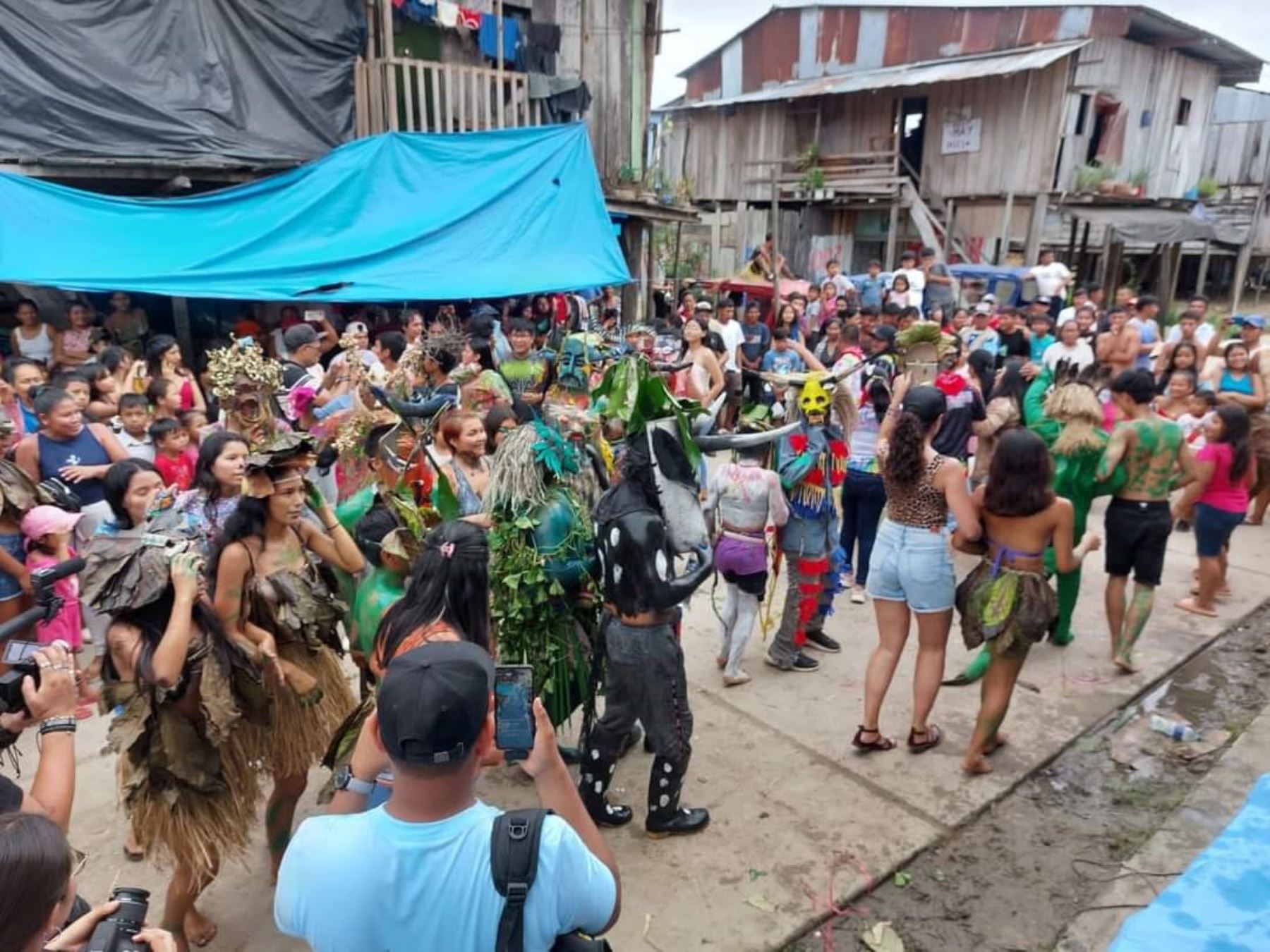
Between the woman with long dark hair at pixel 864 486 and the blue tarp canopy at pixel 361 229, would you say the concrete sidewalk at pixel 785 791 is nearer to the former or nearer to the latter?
the woman with long dark hair at pixel 864 486

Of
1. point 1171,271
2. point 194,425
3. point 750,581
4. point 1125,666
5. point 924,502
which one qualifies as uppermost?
point 1171,271

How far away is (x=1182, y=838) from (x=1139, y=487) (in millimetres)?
2091

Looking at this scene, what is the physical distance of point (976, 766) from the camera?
4164 millimetres

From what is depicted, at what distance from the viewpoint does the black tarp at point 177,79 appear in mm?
8609

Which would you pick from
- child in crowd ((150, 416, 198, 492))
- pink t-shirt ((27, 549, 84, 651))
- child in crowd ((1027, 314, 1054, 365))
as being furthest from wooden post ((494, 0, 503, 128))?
pink t-shirt ((27, 549, 84, 651))

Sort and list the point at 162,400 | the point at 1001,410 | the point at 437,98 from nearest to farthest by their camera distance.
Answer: the point at 162,400 < the point at 1001,410 < the point at 437,98

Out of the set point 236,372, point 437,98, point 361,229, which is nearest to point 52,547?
point 236,372

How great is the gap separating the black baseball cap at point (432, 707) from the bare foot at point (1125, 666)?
4.98 metres

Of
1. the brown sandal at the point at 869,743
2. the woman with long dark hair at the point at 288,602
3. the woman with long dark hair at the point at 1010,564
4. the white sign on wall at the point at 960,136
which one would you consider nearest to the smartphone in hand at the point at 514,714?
the woman with long dark hair at the point at 288,602

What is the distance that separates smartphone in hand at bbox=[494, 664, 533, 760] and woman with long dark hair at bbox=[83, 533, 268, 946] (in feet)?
4.62

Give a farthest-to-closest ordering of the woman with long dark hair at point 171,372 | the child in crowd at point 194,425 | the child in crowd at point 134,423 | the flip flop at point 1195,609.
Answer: the woman with long dark hair at point 171,372 < the flip flop at point 1195,609 < the child in crowd at point 194,425 < the child in crowd at point 134,423

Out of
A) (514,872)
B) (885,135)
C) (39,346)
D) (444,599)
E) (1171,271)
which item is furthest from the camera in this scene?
(1171,271)

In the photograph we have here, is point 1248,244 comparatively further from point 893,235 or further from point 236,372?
point 236,372

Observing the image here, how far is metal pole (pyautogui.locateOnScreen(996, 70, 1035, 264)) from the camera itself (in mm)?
18359
